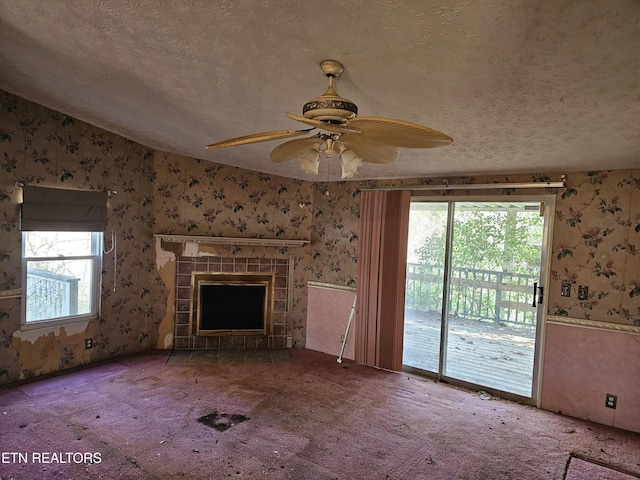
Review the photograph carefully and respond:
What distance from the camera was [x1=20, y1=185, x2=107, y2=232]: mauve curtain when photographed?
3.56 m

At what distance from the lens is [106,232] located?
418cm

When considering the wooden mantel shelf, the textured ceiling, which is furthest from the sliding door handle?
the wooden mantel shelf

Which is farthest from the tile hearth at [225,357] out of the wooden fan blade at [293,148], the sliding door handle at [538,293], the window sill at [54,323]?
the wooden fan blade at [293,148]

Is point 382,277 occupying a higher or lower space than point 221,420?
higher

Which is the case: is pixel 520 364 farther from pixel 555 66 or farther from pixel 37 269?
pixel 37 269

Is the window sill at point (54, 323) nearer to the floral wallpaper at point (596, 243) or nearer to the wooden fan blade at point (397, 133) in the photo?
the wooden fan blade at point (397, 133)

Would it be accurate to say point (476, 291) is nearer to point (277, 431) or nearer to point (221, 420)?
point (277, 431)

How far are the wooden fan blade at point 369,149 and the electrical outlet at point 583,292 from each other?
7.88 ft

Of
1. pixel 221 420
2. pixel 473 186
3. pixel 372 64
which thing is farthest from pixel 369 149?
pixel 221 420

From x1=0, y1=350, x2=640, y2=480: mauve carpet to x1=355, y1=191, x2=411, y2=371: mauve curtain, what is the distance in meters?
0.44

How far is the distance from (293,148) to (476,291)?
9.19ft

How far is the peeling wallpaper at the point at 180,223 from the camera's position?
3.31 metres

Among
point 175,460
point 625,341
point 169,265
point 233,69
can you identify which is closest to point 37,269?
point 169,265

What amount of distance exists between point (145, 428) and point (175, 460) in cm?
51
